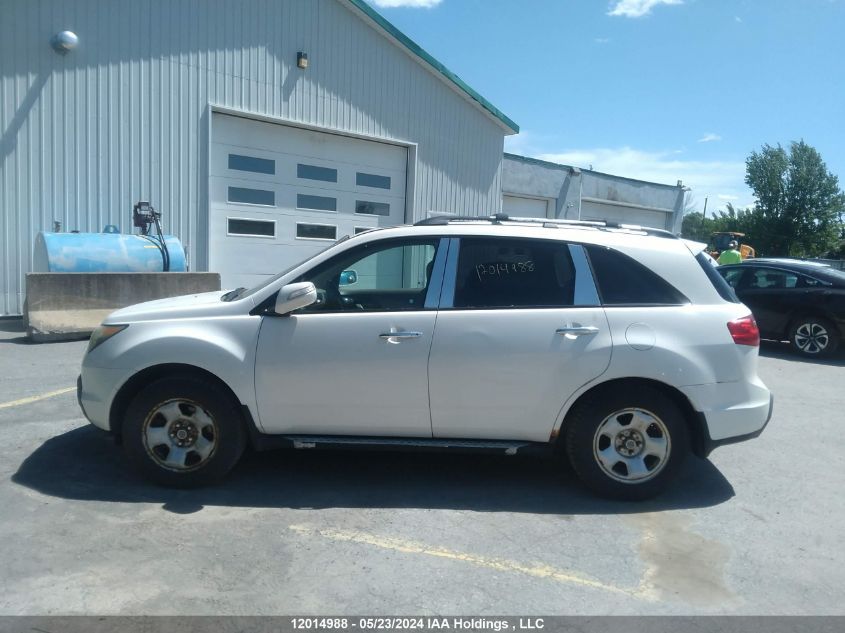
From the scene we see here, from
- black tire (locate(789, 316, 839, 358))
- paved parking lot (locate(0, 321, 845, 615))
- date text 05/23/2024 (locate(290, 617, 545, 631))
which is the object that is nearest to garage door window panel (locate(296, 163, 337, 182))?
paved parking lot (locate(0, 321, 845, 615))

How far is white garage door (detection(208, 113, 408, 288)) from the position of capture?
1248cm

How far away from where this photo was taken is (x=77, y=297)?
954 cm

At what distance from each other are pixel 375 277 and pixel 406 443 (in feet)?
4.20

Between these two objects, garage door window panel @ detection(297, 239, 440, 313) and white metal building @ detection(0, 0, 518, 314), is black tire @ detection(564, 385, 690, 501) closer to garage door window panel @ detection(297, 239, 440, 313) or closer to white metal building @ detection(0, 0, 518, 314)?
garage door window panel @ detection(297, 239, 440, 313)

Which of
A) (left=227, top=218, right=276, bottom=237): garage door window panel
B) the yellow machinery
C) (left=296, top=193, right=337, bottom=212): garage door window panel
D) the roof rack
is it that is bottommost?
the roof rack

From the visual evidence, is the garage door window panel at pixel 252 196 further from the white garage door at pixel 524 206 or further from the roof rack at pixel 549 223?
the roof rack at pixel 549 223

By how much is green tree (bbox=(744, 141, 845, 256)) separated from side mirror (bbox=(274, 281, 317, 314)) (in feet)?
145

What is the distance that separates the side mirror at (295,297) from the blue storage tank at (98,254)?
6.58 m

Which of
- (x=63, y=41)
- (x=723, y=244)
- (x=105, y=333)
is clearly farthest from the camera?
(x=723, y=244)

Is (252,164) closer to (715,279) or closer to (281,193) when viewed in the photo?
(281,193)

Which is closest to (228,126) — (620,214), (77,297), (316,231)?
(316,231)

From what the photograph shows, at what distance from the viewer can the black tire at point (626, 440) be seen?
438cm

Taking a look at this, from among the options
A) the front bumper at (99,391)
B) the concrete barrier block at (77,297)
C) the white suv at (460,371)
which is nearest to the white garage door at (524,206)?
the concrete barrier block at (77,297)

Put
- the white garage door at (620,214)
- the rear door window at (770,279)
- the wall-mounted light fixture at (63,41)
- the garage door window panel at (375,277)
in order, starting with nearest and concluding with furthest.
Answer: the garage door window panel at (375,277)
the wall-mounted light fixture at (63,41)
the rear door window at (770,279)
the white garage door at (620,214)
